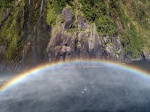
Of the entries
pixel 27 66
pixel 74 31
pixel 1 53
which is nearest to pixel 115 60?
pixel 74 31

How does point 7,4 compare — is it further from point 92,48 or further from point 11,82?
point 11,82

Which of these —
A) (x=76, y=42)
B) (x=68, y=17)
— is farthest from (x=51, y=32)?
(x=76, y=42)

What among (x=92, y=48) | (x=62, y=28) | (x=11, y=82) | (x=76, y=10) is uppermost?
(x=76, y=10)

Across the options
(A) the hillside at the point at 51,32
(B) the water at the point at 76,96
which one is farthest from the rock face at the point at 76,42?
(B) the water at the point at 76,96

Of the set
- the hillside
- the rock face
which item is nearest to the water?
the rock face

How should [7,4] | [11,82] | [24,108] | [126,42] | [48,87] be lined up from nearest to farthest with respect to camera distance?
[24,108]
[48,87]
[11,82]
[7,4]
[126,42]

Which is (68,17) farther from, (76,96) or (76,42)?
(76,96)
